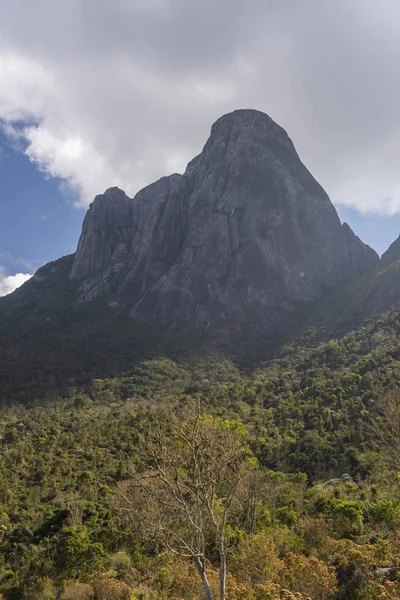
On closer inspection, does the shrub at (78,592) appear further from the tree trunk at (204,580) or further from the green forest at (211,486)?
the tree trunk at (204,580)

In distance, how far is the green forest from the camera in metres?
12.9

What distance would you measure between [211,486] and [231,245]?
119 metres

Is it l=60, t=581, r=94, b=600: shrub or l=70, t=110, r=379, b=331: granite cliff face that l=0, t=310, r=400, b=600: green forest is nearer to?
l=60, t=581, r=94, b=600: shrub

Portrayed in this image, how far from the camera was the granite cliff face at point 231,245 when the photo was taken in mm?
→ 120312

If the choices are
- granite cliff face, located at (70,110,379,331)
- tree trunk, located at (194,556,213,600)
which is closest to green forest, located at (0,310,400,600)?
tree trunk, located at (194,556,213,600)

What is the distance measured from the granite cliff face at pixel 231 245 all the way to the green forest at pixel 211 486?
4081 centimetres

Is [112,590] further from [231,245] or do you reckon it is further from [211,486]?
[231,245]

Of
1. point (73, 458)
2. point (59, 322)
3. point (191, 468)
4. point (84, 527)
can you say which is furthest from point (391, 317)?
point (59, 322)

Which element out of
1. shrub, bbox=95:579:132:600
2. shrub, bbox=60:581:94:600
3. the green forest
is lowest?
shrub, bbox=60:581:94:600

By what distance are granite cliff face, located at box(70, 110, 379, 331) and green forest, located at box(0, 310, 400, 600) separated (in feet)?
134

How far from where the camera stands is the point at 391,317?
86.7 meters

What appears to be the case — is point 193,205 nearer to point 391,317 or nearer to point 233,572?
point 391,317

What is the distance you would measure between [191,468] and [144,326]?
103556 mm

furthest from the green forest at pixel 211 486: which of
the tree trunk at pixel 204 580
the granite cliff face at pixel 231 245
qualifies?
the granite cliff face at pixel 231 245
